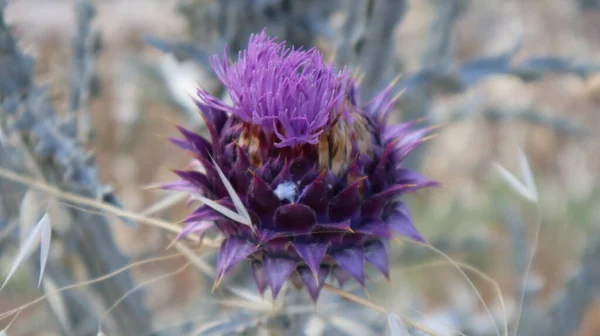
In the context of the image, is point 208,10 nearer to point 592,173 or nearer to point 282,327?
point 282,327

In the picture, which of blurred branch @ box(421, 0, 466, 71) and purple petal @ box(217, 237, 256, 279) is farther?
blurred branch @ box(421, 0, 466, 71)

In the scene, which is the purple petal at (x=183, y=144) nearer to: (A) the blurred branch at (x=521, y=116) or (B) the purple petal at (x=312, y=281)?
(B) the purple petal at (x=312, y=281)

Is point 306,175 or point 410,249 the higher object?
point 306,175

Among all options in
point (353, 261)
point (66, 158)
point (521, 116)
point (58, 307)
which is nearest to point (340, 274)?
point (353, 261)

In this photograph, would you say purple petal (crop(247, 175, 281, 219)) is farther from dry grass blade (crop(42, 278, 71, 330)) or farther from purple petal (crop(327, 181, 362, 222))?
dry grass blade (crop(42, 278, 71, 330))

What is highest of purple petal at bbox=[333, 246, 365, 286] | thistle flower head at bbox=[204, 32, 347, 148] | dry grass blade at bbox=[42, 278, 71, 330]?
thistle flower head at bbox=[204, 32, 347, 148]

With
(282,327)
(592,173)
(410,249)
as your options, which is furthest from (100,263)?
(592,173)

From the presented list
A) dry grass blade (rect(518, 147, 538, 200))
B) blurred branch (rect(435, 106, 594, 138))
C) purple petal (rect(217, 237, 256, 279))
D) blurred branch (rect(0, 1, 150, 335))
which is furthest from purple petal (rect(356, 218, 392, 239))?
blurred branch (rect(435, 106, 594, 138))

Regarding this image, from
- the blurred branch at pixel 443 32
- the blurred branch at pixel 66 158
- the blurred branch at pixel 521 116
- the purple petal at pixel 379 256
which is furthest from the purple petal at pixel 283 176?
the blurred branch at pixel 521 116
